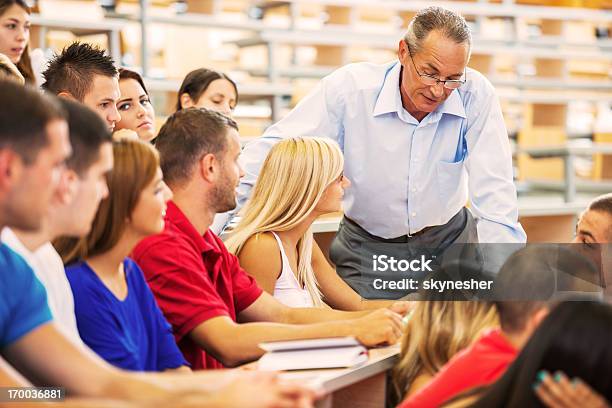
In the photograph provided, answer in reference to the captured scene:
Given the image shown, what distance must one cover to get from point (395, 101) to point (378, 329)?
1.18 metres

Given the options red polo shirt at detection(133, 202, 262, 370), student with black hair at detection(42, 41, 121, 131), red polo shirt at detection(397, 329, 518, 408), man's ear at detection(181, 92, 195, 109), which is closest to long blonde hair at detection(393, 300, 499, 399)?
red polo shirt at detection(397, 329, 518, 408)

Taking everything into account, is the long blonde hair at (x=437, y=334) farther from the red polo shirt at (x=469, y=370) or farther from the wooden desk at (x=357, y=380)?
the red polo shirt at (x=469, y=370)

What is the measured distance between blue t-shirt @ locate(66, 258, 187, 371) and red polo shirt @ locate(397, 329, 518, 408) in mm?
601

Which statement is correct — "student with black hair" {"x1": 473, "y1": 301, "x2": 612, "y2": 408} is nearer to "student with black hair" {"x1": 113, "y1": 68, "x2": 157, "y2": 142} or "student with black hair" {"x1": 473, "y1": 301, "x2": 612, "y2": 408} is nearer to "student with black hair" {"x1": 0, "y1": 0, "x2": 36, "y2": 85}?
"student with black hair" {"x1": 113, "y1": 68, "x2": 157, "y2": 142}

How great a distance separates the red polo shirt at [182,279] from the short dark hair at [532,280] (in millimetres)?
698

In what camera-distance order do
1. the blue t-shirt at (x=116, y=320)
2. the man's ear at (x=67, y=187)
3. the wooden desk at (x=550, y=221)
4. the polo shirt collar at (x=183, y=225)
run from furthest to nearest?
the wooden desk at (x=550, y=221) → the polo shirt collar at (x=183, y=225) → the blue t-shirt at (x=116, y=320) → the man's ear at (x=67, y=187)

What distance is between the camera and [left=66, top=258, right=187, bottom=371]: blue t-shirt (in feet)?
6.05

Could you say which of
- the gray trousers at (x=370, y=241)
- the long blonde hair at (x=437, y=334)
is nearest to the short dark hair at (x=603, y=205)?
the gray trousers at (x=370, y=241)

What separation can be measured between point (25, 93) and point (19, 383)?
46cm

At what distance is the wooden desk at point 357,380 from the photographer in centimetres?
188

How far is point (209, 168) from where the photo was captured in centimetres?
230

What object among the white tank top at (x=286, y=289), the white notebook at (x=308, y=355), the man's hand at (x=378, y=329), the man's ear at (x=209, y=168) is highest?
the man's ear at (x=209, y=168)

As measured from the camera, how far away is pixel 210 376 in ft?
5.17

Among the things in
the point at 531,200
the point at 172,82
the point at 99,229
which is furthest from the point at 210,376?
the point at 531,200
